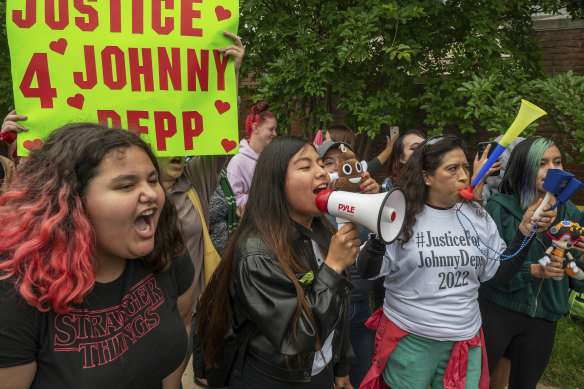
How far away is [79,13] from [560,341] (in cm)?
485

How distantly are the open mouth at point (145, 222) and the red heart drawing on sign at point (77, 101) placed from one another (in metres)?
1.09

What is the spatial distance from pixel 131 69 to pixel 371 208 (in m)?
1.55

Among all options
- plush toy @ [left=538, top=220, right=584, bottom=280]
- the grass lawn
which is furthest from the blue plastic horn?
the grass lawn

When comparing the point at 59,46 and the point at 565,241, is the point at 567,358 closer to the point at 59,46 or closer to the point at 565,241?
the point at 565,241

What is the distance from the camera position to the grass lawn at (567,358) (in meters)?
3.50

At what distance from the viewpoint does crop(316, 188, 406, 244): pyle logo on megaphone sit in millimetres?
1587

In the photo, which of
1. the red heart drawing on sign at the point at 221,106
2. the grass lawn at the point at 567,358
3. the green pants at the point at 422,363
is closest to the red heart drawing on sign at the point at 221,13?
the red heart drawing on sign at the point at 221,106

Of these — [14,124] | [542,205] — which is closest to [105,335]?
[14,124]

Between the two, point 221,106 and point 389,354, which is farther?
point 221,106

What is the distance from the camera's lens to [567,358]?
3.81 m

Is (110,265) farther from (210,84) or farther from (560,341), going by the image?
(560,341)

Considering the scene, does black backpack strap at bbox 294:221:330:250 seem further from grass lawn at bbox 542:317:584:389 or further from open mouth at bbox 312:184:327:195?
grass lawn at bbox 542:317:584:389

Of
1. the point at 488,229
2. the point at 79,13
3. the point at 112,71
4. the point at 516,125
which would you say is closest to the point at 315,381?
the point at 488,229

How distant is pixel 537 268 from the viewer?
2.41 m
